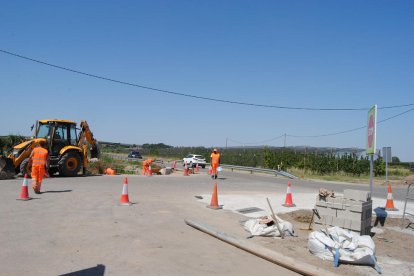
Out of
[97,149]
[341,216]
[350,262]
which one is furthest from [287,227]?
[97,149]

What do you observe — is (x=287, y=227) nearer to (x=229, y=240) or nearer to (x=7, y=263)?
(x=229, y=240)

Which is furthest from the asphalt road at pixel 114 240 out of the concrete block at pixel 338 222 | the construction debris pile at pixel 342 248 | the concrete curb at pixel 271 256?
the concrete block at pixel 338 222

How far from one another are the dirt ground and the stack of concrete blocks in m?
0.48

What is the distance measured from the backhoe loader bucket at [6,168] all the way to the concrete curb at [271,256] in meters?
14.1

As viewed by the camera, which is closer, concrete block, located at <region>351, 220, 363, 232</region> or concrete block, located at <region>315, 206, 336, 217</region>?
concrete block, located at <region>351, 220, 363, 232</region>

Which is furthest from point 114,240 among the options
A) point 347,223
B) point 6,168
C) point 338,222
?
point 6,168

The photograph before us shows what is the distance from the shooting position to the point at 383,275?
20.7 feet

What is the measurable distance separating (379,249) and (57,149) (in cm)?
1742

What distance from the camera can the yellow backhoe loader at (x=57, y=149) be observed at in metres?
20.3

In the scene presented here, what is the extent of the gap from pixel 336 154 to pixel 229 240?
127ft

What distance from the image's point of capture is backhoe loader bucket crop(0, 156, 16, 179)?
19.4 metres

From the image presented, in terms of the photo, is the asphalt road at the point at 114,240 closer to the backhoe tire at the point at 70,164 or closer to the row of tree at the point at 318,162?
the backhoe tire at the point at 70,164

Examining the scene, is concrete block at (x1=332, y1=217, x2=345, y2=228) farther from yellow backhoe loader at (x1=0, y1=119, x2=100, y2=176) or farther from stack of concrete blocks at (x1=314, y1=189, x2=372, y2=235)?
yellow backhoe loader at (x1=0, y1=119, x2=100, y2=176)

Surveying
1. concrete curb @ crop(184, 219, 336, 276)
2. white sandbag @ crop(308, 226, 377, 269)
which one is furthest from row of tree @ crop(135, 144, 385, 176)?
white sandbag @ crop(308, 226, 377, 269)
